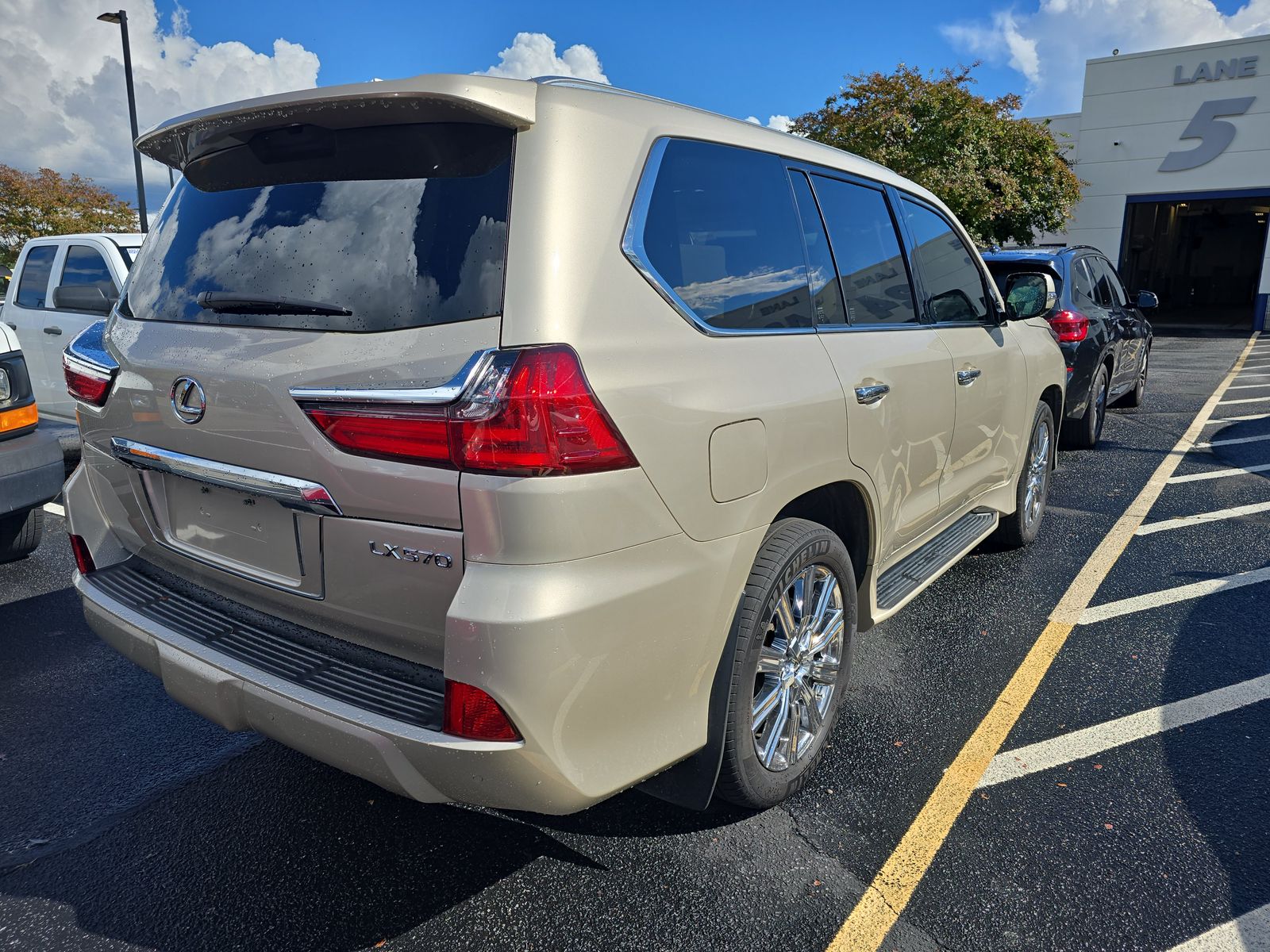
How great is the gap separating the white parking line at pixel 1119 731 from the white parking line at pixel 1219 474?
157 inches

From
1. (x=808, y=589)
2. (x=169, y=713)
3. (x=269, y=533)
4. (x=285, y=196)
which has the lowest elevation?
(x=169, y=713)

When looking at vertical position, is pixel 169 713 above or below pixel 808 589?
below

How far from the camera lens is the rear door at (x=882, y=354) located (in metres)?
2.87

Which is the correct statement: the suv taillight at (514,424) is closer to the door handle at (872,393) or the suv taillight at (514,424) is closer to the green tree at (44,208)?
the door handle at (872,393)

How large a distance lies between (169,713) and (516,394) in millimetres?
2359

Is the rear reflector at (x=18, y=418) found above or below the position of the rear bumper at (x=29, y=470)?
above

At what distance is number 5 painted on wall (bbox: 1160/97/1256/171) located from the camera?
80.7 ft

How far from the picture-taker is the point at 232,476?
→ 2.20m

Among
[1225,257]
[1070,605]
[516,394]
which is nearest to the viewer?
[516,394]

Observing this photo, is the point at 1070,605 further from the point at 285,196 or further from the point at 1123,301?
the point at 1123,301

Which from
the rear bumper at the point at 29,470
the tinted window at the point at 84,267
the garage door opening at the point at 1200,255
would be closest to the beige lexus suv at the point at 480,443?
the rear bumper at the point at 29,470

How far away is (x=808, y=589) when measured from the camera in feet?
8.87

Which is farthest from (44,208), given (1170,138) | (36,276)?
(1170,138)

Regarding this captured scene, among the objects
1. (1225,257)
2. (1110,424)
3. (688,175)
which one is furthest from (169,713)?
(1225,257)
